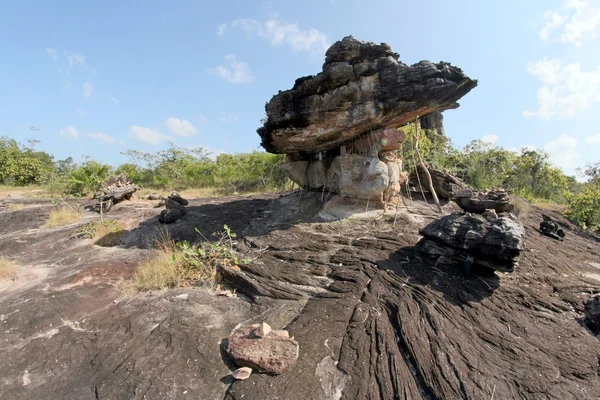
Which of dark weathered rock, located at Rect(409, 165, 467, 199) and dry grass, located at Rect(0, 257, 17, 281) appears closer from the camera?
dry grass, located at Rect(0, 257, 17, 281)

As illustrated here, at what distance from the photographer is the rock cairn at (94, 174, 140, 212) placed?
10.6m

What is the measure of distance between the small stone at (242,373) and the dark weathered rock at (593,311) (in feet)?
14.3

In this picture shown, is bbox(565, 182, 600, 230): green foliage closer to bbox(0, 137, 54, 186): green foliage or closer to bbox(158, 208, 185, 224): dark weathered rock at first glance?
bbox(158, 208, 185, 224): dark weathered rock

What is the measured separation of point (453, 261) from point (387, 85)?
3961mm

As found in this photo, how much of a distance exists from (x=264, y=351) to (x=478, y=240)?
357 centimetres

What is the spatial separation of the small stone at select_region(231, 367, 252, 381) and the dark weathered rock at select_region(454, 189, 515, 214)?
515 centimetres

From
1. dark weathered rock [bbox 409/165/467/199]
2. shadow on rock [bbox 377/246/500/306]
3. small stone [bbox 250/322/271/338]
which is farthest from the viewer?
dark weathered rock [bbox 409/165/467/199]

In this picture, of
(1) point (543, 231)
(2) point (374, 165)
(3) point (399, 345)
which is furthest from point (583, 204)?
(3) point (399, 345)

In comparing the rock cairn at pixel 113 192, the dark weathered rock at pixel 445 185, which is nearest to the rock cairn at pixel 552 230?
the dark weathered rock at pixel 445 185

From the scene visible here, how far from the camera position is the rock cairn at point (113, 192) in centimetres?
1055

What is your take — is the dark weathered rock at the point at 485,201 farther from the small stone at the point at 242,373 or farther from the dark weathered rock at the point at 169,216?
the dark weathered rock at the point at 169,216

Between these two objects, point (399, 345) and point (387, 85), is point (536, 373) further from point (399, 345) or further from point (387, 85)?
point (387, 85)

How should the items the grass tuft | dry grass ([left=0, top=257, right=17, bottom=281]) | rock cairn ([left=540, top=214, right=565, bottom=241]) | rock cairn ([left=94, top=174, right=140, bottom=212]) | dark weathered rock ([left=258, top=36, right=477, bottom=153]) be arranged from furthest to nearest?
rock cairn ([left=94, top=174, right=140, bottom=212]) < rock cairn ([left=540, top=214, right=565, bottom=241]) < dark weathered rock ([left=258, top=36, right=477, bottom=153]) < dry grass ([left=0, top=257, right=17, bottom=281]) < the grass tuft

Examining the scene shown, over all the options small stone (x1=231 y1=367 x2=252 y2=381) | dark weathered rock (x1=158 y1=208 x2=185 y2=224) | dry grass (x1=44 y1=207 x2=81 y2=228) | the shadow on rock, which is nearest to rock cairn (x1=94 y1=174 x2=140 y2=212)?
dry grass (x1=44 y1=207 x2=81 y2=228)
